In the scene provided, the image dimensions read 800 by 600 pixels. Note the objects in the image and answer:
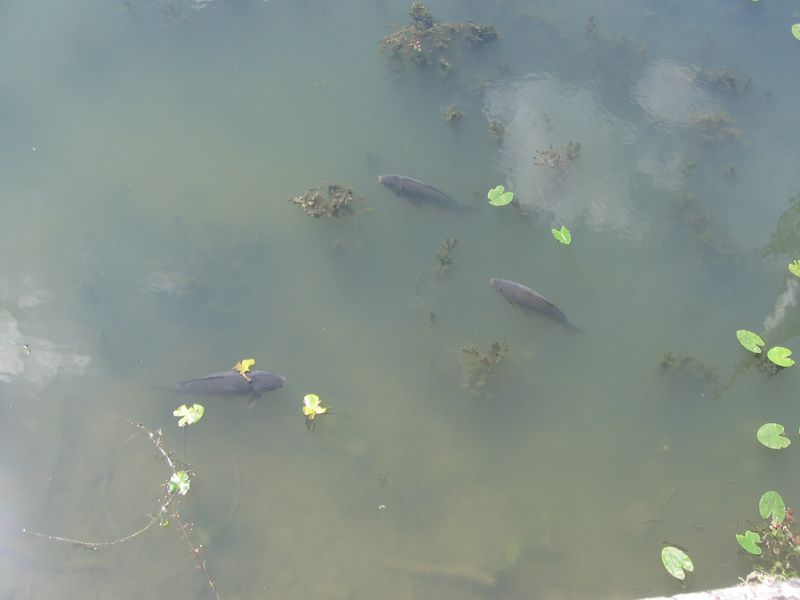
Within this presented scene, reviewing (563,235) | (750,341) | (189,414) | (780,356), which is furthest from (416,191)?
(780,356)

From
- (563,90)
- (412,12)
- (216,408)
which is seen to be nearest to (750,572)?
(216,408)

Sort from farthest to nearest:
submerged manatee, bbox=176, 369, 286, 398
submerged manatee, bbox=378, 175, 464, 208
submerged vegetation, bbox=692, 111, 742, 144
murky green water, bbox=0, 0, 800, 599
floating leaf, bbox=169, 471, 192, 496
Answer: submerged vegetation, bbox=692, 111, 742, 144 → submerged manatee, bbox=378, 175, 464, 208 → submerged manatee, bbox=176, 369, 286, 398 → murky green water, bbox=0, 0, 800, 599 → floating leaf, bbox=169, 471, 192, 496

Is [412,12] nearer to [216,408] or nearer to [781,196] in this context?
[781,196]

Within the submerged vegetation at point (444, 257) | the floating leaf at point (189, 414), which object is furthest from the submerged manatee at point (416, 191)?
the floating leaf at point (189, 414)

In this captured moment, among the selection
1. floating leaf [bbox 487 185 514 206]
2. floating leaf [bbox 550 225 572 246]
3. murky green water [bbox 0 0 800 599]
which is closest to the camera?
murky green water [bbox 0 0 800 599]

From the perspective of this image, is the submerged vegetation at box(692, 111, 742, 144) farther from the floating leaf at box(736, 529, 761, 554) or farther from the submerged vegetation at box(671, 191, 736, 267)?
the floating leaf at box(736, 529, 761, 554)

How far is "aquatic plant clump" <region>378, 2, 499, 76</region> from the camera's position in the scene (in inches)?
315

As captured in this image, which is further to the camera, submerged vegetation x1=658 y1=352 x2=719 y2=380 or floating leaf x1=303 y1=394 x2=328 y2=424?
submerged vegetation x1=658 y1=352 x2=719 y2=380

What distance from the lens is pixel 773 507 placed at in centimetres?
506

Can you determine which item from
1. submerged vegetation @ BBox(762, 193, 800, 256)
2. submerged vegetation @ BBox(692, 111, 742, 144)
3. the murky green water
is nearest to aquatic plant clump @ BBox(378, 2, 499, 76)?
the murky green water

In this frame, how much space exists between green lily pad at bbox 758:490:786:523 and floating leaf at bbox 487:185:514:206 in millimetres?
3694

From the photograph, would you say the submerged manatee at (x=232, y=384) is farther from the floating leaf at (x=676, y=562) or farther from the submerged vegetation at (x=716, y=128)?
the submerged vegetation at (x=716, y=128)

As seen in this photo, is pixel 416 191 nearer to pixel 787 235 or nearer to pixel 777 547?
pixel 787 235

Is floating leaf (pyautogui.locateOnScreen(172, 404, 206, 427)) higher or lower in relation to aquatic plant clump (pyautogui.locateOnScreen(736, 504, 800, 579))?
lower
